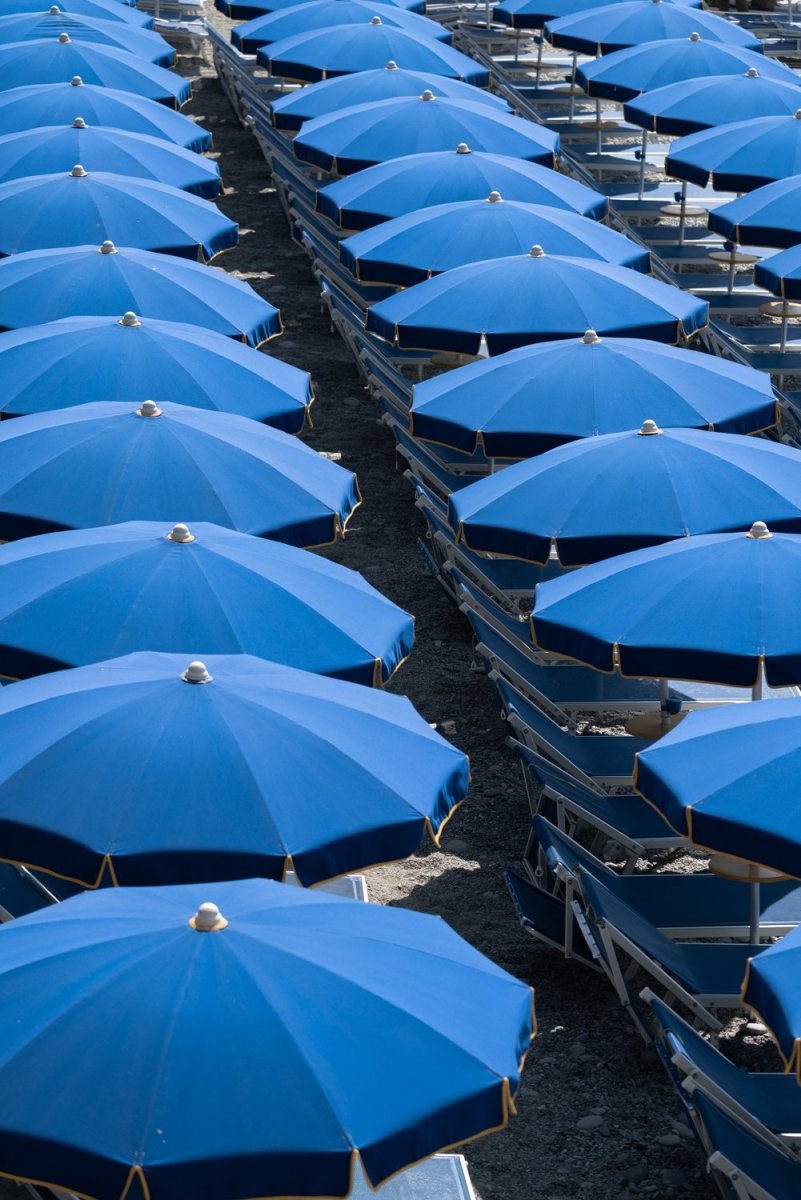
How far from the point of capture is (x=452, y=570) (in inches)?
363

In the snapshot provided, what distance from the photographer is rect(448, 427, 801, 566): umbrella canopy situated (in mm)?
8211

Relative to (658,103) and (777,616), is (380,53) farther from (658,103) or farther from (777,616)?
(777,616)

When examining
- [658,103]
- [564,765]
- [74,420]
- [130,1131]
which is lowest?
[564,765]

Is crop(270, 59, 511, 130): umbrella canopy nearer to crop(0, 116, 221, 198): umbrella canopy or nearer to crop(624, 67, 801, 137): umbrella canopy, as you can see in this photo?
crop(624, 67, 801, 137): umbrella canopy

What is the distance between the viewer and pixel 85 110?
46.5 feet

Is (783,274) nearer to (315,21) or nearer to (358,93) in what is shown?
(358,93)

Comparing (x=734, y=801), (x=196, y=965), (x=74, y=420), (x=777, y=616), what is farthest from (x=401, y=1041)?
A: (x=74, y=420)

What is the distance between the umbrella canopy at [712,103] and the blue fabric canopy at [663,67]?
78cm

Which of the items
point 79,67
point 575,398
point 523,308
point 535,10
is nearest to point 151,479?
point 575,398

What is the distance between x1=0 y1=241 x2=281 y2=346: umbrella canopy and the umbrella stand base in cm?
347

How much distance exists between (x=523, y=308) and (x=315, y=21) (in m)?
9.13

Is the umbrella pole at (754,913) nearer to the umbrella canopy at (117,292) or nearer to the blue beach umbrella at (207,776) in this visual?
the blue beach umbrella at (207,776)

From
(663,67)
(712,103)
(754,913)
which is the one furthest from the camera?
(663,67)

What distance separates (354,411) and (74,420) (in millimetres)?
5048
